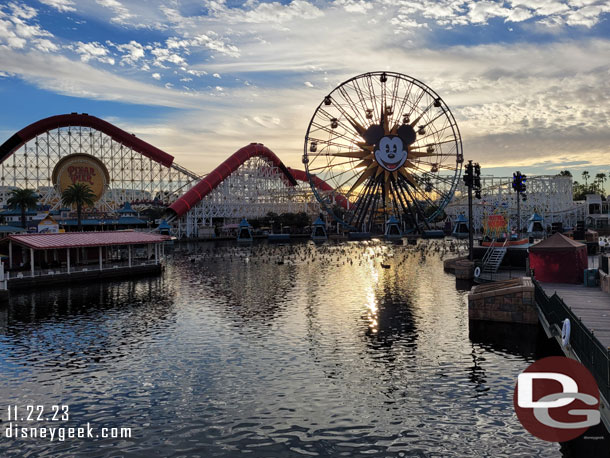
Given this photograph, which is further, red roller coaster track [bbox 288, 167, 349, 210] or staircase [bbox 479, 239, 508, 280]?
red roller coaster track [bbox 288, 167, 349, 210]

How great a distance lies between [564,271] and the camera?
1228 inches

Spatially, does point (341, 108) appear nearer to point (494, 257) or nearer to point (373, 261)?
point (373, 261)

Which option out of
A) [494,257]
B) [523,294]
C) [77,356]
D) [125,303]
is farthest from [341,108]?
[77,356]

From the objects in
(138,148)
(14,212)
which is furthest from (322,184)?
(14,212)

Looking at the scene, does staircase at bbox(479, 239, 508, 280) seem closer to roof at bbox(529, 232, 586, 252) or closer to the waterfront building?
roof at bbox(529, 232, 586, 252)

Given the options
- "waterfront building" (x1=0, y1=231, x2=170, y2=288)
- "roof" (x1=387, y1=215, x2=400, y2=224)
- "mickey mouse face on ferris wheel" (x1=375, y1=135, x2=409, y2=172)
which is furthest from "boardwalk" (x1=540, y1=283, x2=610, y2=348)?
"roof" (x1=387, y1=215, x2=400, y2=224)

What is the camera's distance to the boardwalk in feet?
59.7

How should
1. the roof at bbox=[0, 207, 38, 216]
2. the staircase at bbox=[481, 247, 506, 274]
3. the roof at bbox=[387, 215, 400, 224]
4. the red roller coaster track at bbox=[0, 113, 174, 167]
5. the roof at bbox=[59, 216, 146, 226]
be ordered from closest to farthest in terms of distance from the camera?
the staircase at bbox=[481, 247, 506, 274], the roof at bbox=[59, 216, 146, 226], the red roller coaster track at bbox=[0, 113, 174, 167], the roof at bbox=[0, 207, 38, 216], the roof at bbox=[387, 215, 400, 224]

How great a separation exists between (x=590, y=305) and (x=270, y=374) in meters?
14.1

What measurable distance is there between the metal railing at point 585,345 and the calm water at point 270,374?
220 centimetres

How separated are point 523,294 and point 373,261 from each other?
38.0 meters

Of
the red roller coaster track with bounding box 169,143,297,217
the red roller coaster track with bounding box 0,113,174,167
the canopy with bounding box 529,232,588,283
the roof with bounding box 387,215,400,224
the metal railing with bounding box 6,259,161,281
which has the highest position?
the red roller coaster track with bounding box 0,113,174,167

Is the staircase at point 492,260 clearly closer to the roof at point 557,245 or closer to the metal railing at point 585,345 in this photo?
the roof at point 557,245

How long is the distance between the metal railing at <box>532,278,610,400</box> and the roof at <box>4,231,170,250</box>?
4180 cm
